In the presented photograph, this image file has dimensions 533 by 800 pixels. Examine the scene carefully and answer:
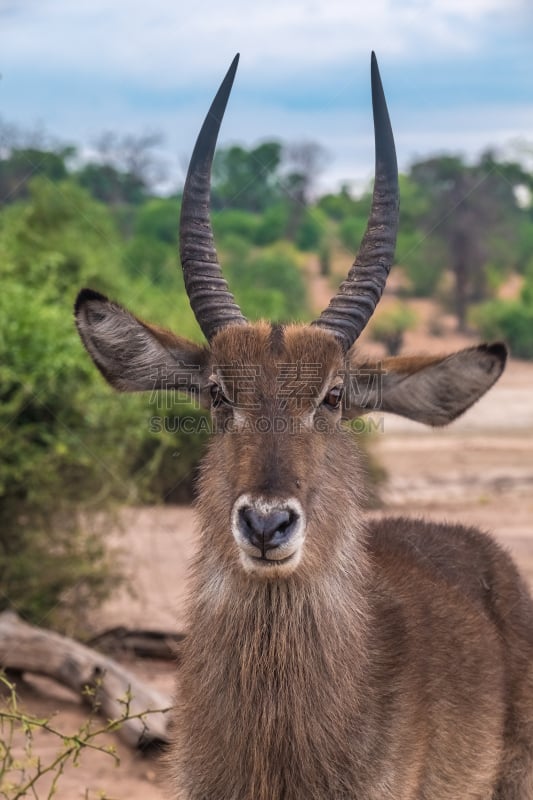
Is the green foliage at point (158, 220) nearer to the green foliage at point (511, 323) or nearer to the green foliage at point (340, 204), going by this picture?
the green foliage at point (340, 204)

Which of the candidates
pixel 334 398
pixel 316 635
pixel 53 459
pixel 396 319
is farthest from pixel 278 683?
pixel 396 319

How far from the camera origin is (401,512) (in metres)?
16.9

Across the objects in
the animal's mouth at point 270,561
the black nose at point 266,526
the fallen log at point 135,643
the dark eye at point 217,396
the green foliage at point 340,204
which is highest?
the green foliage at point 340,204

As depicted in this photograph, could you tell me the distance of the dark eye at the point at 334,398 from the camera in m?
4.82

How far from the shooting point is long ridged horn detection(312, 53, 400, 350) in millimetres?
4996

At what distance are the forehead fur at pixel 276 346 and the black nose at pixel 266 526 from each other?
2.41 feet

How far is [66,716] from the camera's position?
8078 mm

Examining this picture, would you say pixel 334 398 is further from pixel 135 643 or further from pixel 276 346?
pixel 135 643

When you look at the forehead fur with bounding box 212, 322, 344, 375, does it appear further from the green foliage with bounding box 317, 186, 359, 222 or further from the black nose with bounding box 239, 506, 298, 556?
the green foliage with bounding box 317, 186, 359, 222

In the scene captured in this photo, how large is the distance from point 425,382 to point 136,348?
127 cm

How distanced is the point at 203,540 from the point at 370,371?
3.33 ft

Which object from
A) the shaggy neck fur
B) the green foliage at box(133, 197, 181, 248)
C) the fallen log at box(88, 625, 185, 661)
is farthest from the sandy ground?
the green foliage at box(133, 197, 181, 248)

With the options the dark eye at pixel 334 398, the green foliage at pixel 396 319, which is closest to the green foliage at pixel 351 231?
the green foliage at pixel 396 319

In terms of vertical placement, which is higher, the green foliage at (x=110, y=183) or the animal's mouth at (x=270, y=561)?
the green foliage at (x=110, y=183)
